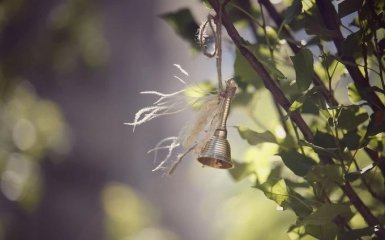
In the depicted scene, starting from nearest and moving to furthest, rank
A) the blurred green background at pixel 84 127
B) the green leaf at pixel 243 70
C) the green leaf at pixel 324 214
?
the green leaf at pixel 324 214 < the green leaf at pixel 243 70 < the blurred green background at pixel 84 127

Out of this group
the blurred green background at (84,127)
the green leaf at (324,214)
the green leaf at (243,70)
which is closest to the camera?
the green leaf at (324,214)

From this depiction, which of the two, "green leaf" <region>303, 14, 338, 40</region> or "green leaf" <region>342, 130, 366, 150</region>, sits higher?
"green leaf" <region>303, 14, 338, 40</region>

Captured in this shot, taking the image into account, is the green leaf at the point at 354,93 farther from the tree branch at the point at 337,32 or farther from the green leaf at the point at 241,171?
the green leaf at the point at 241,171

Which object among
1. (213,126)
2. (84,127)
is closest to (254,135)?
(213,126)

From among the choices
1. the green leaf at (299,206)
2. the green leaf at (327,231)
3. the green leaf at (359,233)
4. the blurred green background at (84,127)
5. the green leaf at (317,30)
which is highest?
the blurred green background at (84,127)

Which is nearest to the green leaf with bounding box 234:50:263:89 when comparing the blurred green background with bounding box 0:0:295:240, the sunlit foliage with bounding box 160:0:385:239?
the sunlit foliage with bounding box 160:0:385:239

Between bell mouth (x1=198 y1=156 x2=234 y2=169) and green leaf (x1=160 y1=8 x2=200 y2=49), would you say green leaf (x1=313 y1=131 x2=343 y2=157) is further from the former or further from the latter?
green leaf (x1=160 y1=8 x2=200 y2=49)

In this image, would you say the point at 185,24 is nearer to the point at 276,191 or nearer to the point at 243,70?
the point at 243,70

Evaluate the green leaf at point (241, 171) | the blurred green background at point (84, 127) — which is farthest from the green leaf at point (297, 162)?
the blurred green background at point (84, 127)
